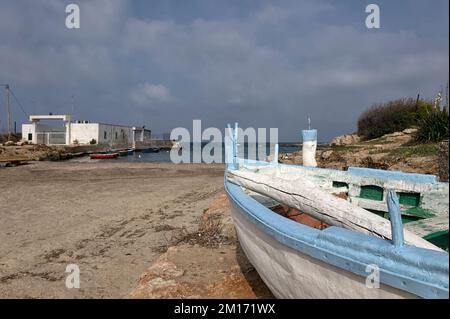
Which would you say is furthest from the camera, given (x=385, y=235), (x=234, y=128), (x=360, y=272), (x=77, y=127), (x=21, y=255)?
(x=77, y=127)

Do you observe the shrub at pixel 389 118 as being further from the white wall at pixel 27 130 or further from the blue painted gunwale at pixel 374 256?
the white wall at pixel 27 130

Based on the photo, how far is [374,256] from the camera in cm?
189

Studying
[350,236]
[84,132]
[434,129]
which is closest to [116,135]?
[84,132]

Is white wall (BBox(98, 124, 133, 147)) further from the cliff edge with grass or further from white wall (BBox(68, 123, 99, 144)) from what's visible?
the cliff edge with grass

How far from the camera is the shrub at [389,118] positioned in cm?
2241

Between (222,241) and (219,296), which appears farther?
(222,241)

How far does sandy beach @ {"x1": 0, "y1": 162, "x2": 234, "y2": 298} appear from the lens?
5363mm

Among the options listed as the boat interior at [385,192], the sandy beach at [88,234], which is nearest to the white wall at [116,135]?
the sandy beach at [88,234]

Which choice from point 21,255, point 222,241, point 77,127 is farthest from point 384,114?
point 77,127

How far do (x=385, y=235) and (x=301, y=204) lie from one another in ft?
2.86

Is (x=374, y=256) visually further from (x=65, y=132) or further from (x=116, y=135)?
(x=116, y=135)
